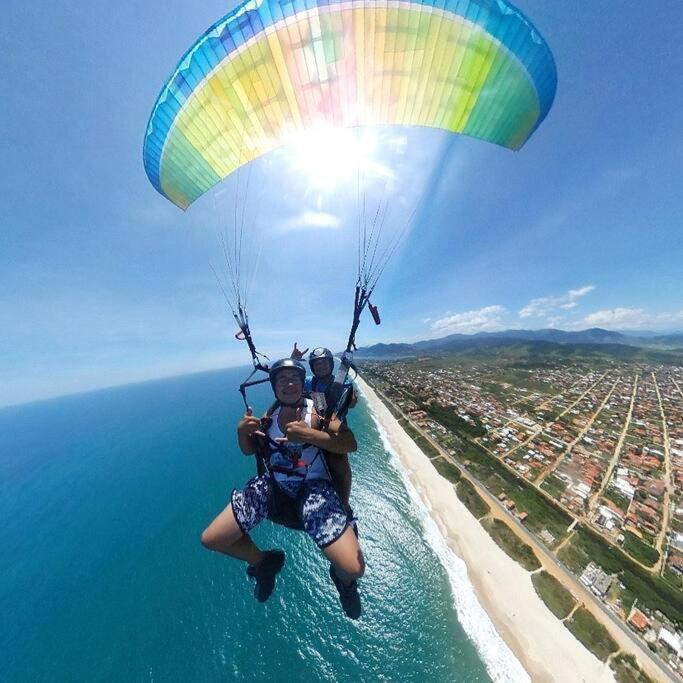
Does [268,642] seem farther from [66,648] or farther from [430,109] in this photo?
[430,109]

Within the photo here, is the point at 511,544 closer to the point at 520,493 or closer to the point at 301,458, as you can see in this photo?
the point at 520,493

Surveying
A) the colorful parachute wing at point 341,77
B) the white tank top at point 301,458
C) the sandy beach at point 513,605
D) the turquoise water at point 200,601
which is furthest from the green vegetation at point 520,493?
the colorful parachute wing at point 341,77

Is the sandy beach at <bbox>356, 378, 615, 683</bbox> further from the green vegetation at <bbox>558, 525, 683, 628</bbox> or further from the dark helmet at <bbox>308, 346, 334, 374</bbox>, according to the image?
the dark helmet at <bbox>308, 346, 334, 374</bbox>

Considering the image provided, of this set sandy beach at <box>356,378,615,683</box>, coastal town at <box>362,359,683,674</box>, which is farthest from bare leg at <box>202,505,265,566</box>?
coastal town at <box>362,359,683,674</box>

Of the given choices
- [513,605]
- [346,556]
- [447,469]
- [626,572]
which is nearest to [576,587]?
[626,572]

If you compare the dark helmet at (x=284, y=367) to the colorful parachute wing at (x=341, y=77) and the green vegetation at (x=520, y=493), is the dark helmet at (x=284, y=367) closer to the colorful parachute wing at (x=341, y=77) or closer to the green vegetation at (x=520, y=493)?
the colorful parachute wing at (x=341, y=77)

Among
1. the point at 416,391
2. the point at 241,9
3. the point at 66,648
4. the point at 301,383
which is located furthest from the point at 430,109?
the point at 416,391
